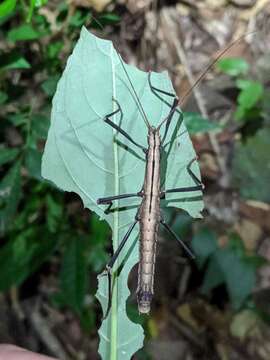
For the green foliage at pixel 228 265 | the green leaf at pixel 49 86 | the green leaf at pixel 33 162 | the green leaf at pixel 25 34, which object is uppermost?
the green leaf at pixel 25 34

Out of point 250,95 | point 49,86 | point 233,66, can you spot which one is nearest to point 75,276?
point 49,86

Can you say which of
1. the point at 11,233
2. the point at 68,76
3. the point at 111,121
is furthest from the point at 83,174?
the point at 11,233

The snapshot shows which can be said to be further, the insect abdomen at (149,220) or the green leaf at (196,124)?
the green leaf at (196,124)

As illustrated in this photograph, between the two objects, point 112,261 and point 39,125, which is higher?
point 39,125

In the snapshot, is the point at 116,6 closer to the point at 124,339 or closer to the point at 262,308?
the point at 262,308

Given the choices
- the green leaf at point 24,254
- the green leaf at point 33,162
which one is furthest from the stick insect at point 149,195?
the green leaf at point 24,254

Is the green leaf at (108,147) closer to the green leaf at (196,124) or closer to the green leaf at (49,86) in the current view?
the green leaf at (49,86)

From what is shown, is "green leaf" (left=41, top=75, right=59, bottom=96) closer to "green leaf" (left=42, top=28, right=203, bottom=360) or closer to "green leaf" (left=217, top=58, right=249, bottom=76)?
"green leaf" (left=42, top=28, right=203, bottom=360)

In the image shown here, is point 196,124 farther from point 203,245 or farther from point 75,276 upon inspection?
point 203,245
